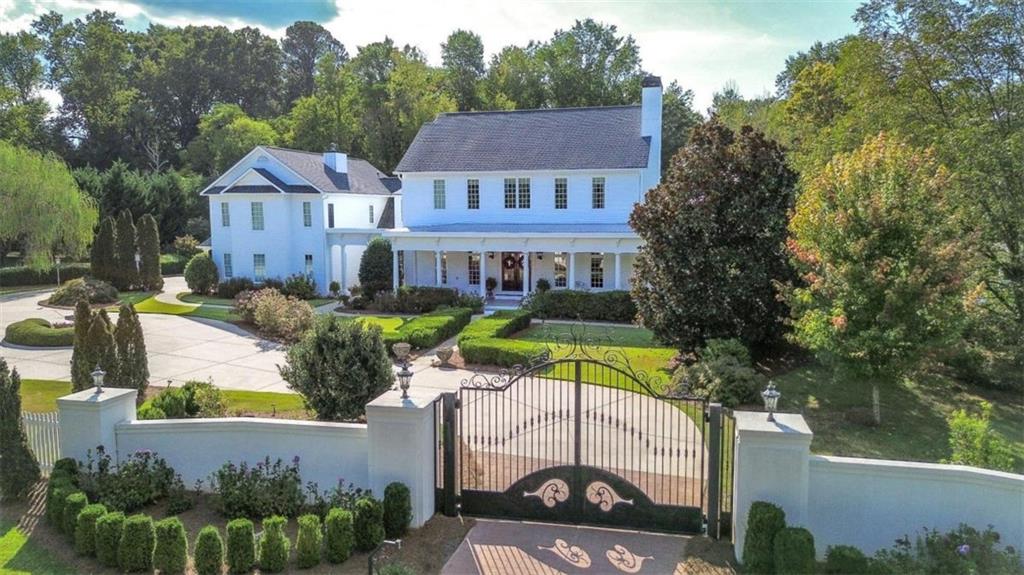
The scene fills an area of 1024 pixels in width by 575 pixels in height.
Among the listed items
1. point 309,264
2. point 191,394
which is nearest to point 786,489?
point 191,394

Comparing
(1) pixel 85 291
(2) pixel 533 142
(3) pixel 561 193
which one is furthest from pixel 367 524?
(1) pixel 85 291

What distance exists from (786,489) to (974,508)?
1831 millimetres

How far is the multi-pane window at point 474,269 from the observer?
1211 inches

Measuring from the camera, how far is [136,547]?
6547 mm

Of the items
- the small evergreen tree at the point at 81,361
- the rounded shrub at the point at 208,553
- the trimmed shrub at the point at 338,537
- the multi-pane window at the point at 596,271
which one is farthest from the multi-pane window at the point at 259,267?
the trimmed shrub at the point at 338,537

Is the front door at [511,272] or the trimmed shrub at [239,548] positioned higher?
the front door at [511,272]

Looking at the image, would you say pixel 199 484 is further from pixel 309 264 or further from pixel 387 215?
pixel 387 215

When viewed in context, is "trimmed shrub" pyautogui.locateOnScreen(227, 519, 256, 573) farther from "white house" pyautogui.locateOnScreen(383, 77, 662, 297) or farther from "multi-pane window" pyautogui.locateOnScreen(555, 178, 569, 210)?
"multi-pane window" pyautogui.locateOnScreen(555, 178, 569, 210)

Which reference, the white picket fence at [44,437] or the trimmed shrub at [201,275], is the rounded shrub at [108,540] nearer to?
the white picket fence at [44,437]

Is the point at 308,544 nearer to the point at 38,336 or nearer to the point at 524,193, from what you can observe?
the point at 38,336

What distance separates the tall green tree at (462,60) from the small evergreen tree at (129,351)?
44.8 meters

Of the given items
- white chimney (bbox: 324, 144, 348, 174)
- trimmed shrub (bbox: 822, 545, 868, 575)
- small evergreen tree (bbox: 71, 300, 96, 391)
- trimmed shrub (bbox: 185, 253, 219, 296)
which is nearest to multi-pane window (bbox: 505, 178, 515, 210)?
white chimney (bbox: 324, 144, 348, 174)

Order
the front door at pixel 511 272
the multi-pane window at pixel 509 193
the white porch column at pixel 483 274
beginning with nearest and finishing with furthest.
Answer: the white porch column at pixel 483 274
the multi-pane window at pixel 509 193
the front door at pixel 511 272

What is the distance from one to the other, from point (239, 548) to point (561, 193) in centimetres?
2418
